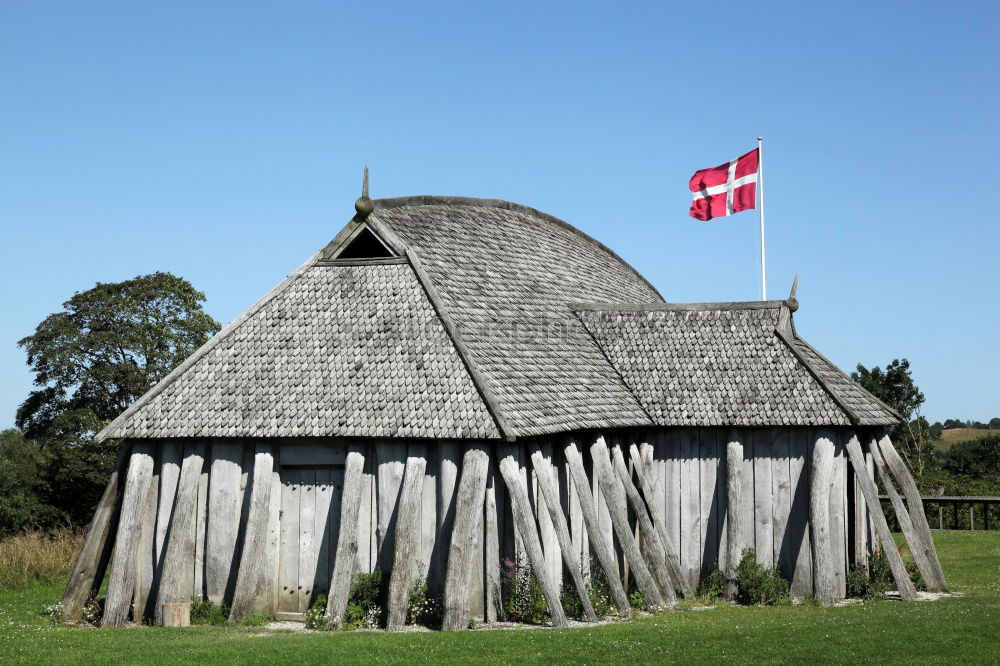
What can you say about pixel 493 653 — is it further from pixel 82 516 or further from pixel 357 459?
pixel 82 516

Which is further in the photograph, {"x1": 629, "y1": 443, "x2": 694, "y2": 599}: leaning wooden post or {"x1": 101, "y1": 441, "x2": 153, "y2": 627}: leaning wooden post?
{"x1": 629, "y1": 443, "x2": 694, "y2": 599}: leaning wooden post

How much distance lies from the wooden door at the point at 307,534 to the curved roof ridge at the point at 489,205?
6672 millimetres

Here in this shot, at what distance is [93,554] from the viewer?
17.9 meters

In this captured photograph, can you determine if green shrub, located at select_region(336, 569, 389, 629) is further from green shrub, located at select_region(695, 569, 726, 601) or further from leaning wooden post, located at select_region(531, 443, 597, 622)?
green shrub, located at select_region(695, 569, 726, 601)

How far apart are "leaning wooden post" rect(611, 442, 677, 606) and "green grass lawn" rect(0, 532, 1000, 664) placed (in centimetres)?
125

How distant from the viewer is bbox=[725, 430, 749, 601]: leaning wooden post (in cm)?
2009

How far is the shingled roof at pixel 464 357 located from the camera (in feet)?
56.6

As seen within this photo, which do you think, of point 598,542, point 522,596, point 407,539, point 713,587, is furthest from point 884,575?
point 407,539

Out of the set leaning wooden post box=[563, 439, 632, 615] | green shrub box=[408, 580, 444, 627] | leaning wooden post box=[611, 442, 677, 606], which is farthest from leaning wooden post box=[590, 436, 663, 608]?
green shrub box=[408, 580, 444, 627]

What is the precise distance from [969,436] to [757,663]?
93565 mm

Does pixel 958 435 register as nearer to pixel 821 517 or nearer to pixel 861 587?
pixel 861 587

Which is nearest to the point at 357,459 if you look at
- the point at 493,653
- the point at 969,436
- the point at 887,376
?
the point at 493,653

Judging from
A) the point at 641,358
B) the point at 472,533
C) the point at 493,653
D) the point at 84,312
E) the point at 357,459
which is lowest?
the point at 493,653

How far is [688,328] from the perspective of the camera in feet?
74.0
